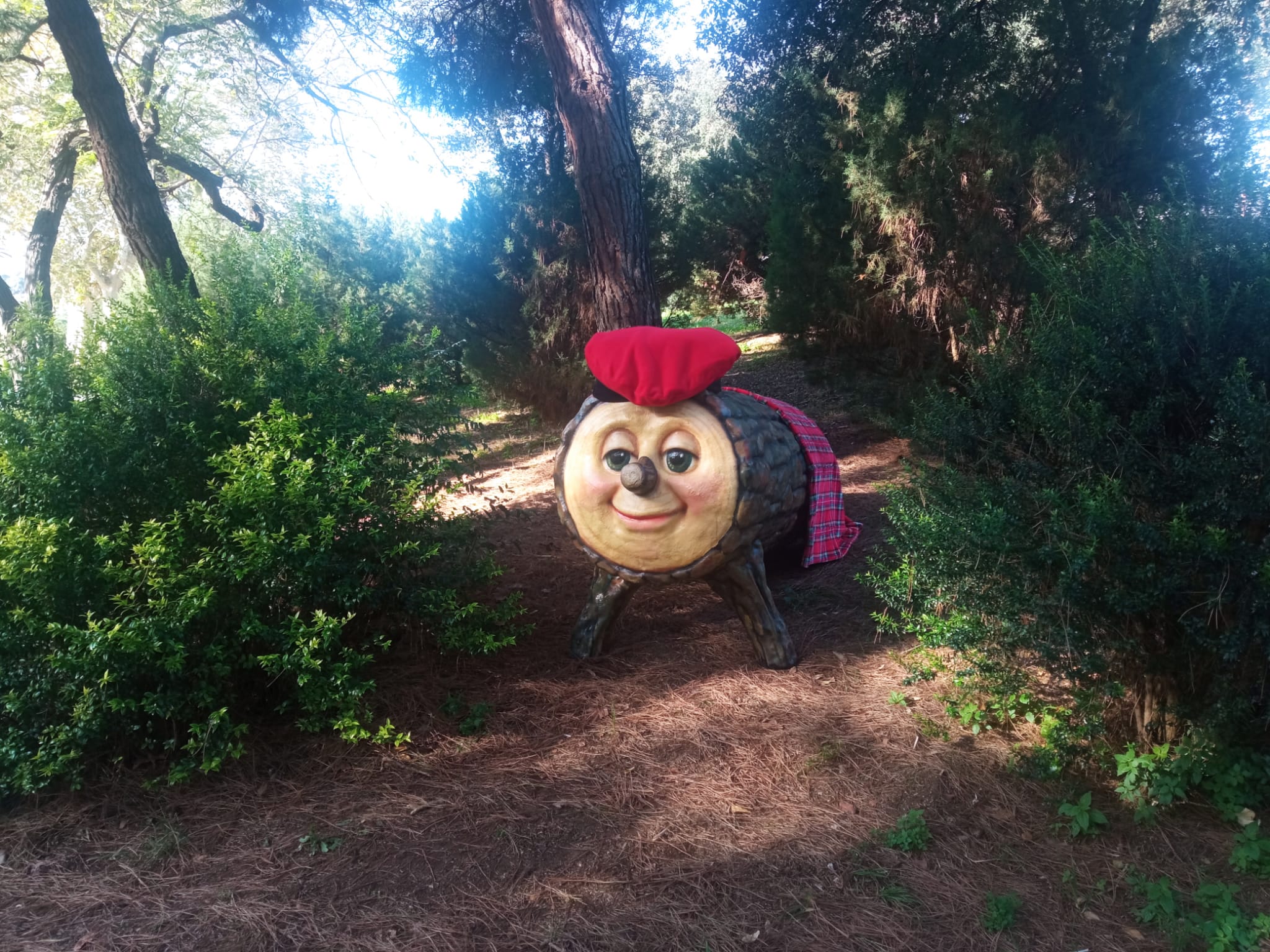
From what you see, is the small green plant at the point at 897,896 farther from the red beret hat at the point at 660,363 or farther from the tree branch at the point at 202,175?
the tree branch at the point at 202,175

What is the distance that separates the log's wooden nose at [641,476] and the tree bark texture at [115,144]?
3.72 meters

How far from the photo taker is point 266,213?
48.2 ft

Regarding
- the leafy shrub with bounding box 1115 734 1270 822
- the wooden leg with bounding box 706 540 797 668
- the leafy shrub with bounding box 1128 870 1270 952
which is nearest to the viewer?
the leafy shrub with bounding box 1128 870 1270 952

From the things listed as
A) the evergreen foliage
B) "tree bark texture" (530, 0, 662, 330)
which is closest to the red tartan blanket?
"tree bark texture" (530, 0, 662, 330)

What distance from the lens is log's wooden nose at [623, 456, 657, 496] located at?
3324 millimetres

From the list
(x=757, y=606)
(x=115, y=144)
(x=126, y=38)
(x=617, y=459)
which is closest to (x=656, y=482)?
(x=617, y=459)

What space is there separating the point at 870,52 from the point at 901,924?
299 inches

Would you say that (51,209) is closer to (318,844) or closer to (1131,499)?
(318,844)

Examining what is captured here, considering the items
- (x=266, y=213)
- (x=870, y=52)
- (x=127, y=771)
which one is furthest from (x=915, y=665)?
(x=266, y=213)

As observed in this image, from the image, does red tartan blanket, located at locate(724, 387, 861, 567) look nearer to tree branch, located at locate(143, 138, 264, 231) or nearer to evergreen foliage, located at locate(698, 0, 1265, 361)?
evergreen foliage, located at locate(698, 0, 1265, 361)

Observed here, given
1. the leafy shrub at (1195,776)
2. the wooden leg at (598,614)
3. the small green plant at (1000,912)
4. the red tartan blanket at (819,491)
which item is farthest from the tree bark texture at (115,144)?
the leafy shrub at (1195,776)

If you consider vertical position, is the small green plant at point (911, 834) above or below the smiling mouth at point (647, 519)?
below

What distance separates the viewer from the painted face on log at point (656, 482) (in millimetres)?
3365

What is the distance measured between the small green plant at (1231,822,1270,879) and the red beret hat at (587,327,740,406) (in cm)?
228
